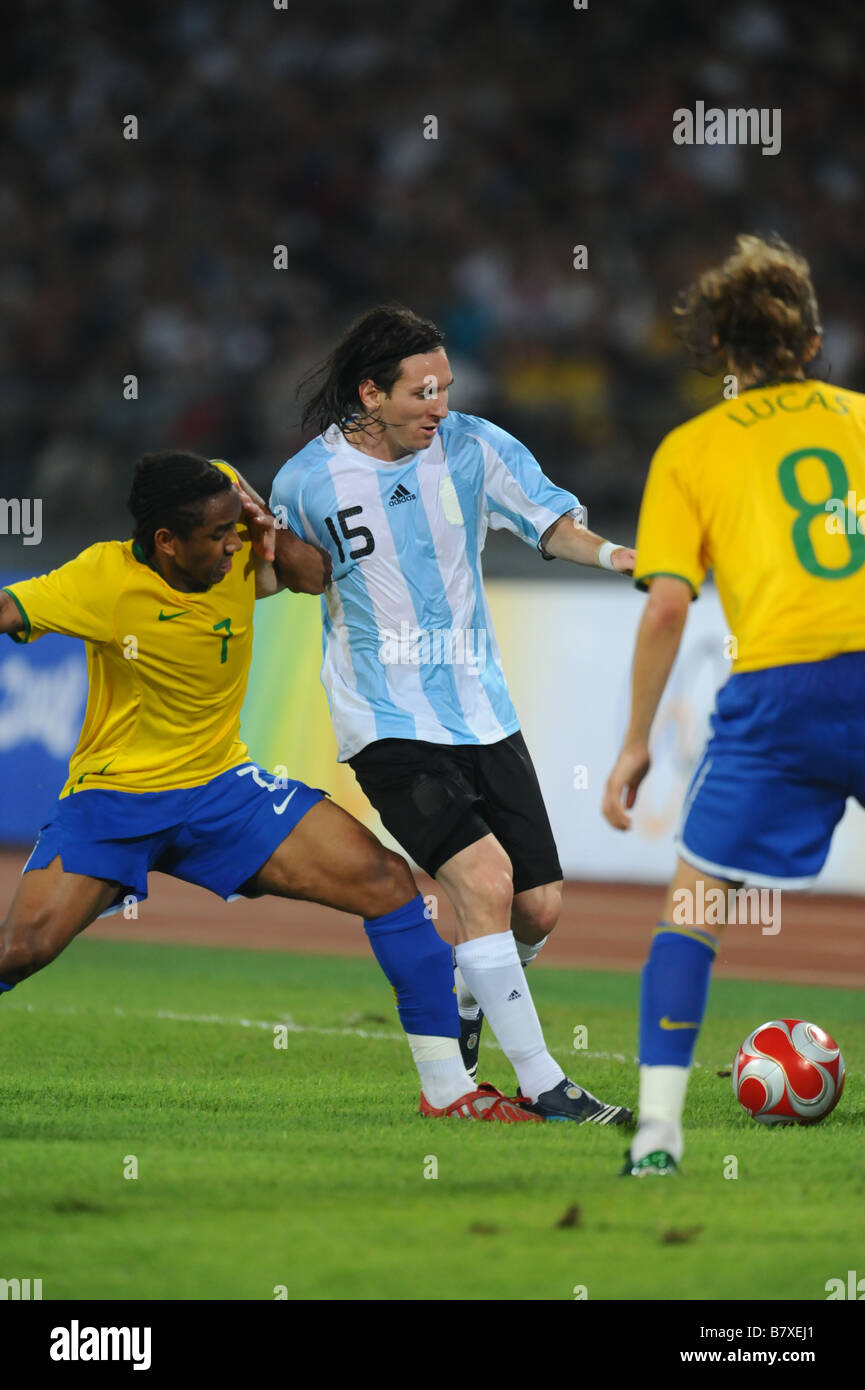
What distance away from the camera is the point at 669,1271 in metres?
3.71

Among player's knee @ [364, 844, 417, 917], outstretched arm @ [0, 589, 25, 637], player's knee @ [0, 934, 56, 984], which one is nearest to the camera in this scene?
outstretched arm @ [0, 589, 25, 637]

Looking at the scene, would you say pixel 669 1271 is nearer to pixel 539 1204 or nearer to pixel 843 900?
pixel 539 1204

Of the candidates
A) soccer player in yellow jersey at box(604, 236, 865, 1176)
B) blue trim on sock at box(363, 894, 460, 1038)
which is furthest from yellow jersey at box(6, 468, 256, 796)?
soccer player in yellow jersey at box(604, 236, 865, 1176)

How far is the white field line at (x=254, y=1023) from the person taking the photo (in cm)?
737

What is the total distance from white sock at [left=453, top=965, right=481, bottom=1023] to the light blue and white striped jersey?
0.87 m

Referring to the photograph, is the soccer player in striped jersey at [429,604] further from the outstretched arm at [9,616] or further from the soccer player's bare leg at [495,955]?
the outstretched arm at [9,616]

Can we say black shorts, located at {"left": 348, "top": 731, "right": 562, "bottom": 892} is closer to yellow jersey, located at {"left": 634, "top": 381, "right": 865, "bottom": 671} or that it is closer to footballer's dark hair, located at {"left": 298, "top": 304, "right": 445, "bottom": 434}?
footballer's dark hair, located at {"left": 298, "top": 304, "right": 445, "bottom": 434}

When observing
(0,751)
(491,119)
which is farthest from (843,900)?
(491,119)

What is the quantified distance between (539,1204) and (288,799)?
1.82 m

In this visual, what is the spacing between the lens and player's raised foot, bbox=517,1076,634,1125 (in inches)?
215

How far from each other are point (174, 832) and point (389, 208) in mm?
12723

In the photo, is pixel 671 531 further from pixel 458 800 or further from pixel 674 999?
pixel 458 800

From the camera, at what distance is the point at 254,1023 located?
8078 millimetres

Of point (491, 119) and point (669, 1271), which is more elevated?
point (491, 119)
